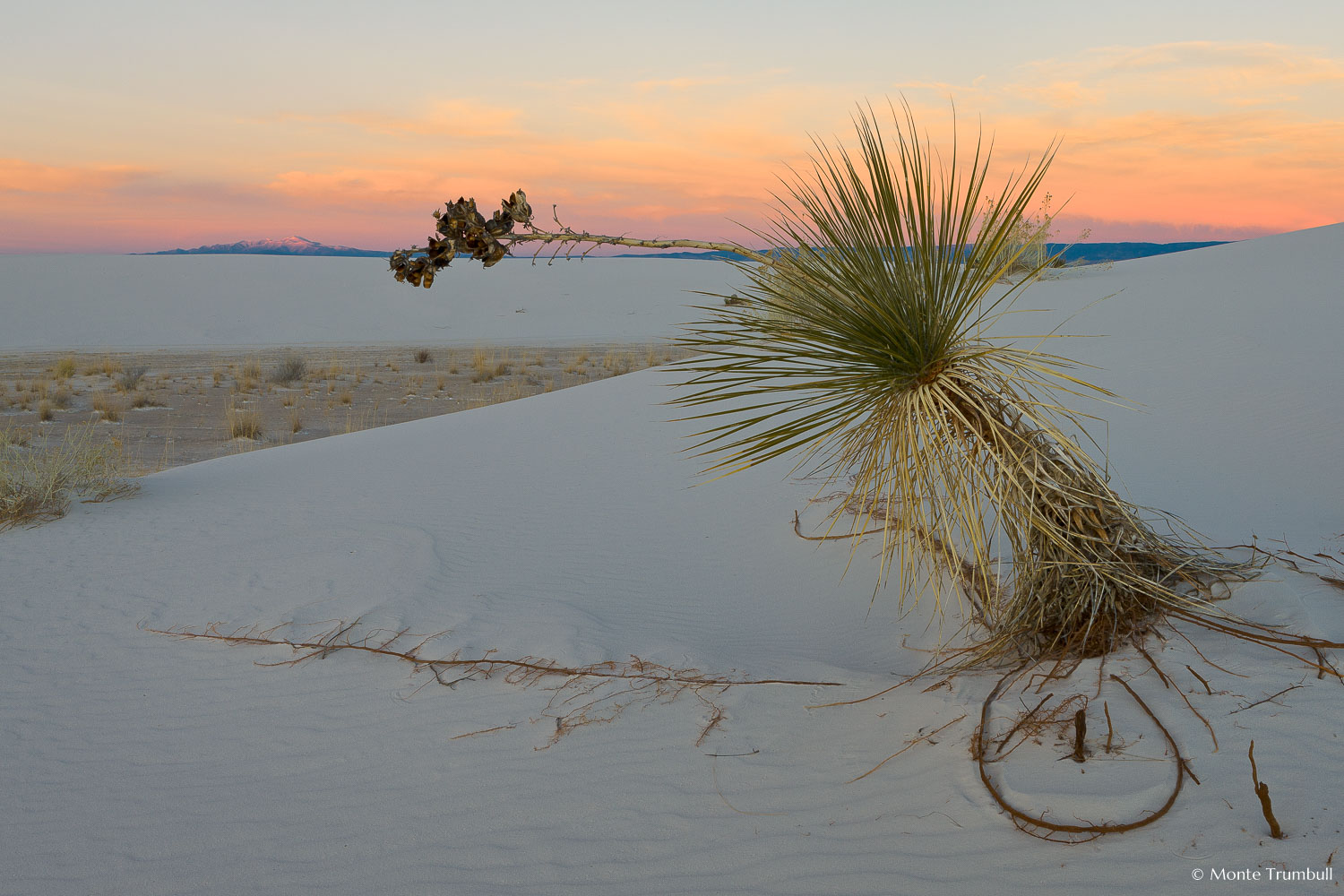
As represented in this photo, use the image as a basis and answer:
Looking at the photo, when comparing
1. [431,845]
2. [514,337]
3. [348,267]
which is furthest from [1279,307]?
[348,267]

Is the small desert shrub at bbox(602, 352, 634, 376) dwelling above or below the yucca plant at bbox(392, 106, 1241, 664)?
below

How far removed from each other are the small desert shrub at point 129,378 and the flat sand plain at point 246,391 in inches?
1.5

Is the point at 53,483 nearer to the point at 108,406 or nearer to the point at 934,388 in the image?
the point at 934,388

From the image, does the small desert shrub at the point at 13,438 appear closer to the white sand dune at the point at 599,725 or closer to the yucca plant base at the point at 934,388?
the white sand dune at the point at 599,725

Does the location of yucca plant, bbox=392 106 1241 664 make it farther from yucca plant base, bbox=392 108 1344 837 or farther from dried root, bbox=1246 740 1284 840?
dried root, bbox=1246 740 1284 840

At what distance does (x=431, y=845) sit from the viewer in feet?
8.70

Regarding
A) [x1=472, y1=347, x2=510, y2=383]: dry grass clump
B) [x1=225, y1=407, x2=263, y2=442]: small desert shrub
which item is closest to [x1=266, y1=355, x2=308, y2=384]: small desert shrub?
[x1=472, y1=347, x2=510, y2=383]: dry grass clump

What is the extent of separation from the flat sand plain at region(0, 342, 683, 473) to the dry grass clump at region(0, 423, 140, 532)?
2.99 metres

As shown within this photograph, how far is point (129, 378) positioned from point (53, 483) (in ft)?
45.6

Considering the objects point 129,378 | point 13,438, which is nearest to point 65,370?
point 129,378

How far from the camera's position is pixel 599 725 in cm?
330

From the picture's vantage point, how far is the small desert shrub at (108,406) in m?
14.6

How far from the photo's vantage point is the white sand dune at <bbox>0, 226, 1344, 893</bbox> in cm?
242

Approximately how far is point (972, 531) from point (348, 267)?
176 feet
